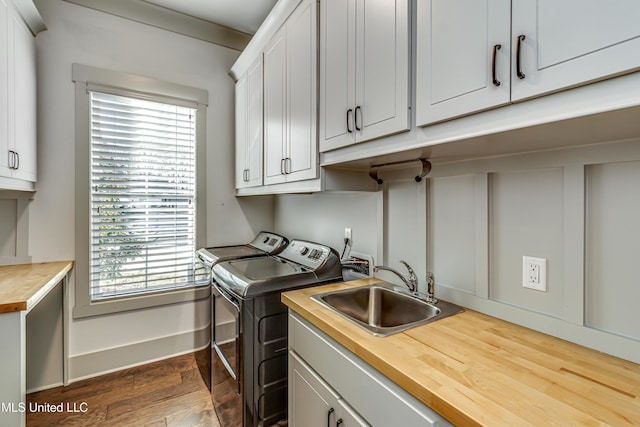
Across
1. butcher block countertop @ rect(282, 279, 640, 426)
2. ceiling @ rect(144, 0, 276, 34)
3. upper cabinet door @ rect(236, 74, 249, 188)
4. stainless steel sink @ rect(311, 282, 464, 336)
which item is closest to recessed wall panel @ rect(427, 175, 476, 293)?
stainless steel sink @ rect(311, 282, 464, 336)

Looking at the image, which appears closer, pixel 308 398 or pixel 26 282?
pixel 308 398

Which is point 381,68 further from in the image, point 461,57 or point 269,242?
point 269,242

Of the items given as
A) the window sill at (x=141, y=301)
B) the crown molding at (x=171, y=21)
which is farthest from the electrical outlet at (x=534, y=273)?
the crown molding at (x=171, y=21)

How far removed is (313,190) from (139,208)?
1.67 m

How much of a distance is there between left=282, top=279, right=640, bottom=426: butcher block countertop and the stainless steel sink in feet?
0.69

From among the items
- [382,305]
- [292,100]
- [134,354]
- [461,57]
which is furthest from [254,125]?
[134,354]

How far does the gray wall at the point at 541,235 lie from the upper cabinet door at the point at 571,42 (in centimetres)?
42

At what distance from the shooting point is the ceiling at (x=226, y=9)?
233 cm

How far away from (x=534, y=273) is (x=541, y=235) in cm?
14

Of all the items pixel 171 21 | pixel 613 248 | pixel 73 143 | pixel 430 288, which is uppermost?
pixel 171 21

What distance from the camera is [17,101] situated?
68.4 inches

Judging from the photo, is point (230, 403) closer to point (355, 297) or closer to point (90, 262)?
point (355, 297)

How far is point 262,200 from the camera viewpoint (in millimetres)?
2996

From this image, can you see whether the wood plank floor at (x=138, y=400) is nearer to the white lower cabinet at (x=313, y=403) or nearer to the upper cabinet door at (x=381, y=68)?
the white lower cabinet at (x=313, y=403)
